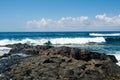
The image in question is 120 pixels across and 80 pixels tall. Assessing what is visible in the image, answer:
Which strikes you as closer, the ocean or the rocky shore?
the rocky shore

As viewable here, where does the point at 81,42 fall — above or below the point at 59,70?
below

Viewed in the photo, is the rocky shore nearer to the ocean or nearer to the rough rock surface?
the rough rock surface

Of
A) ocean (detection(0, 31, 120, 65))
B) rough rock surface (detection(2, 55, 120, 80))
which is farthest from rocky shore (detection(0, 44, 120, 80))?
ocean (detection(0, 31, 120, 65))

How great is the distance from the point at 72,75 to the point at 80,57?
5608 millimetres

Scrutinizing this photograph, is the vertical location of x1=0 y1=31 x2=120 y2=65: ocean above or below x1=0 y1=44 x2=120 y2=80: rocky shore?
below

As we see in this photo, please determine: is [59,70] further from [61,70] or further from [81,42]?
[81,42]

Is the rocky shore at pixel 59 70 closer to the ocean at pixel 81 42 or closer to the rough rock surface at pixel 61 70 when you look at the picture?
the rough rock surface at pixel 61 70

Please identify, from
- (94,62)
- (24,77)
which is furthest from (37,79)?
(94,62)

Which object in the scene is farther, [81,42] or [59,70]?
[81,42]

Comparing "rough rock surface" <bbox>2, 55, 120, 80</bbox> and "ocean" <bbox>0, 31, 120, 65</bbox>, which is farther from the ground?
"rough rock surface" <bbox>2, 55, 120, 80</bbox>

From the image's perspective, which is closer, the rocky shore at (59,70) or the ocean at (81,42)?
the rocky shore at (59,70)

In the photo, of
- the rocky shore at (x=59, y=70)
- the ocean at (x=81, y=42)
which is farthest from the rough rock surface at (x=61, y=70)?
the ocean at (x=81, y=42)

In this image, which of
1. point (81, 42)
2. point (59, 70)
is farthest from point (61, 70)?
point (81, 42)

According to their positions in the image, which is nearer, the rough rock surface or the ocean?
the rough rock surface
